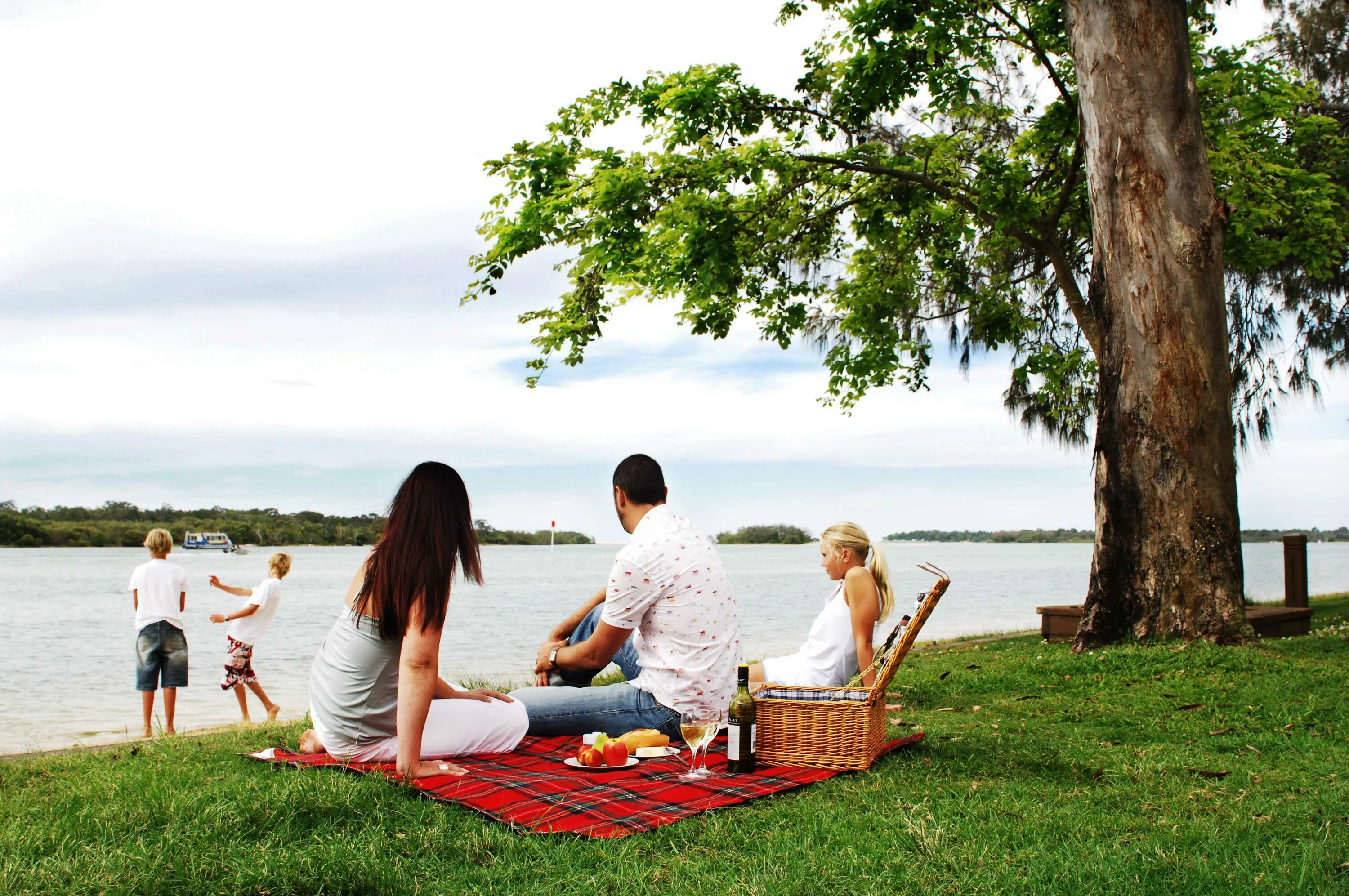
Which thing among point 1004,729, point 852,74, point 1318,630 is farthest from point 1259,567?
point 1004,729

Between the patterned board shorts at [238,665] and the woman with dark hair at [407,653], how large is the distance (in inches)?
191

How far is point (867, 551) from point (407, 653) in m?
2.63

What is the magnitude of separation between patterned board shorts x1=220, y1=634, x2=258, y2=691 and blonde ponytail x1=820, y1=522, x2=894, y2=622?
5667 millimetres

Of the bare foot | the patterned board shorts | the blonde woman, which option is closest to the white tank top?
the blonde woman

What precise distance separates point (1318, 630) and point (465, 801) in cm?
1034

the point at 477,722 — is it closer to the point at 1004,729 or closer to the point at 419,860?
the point at 419,860

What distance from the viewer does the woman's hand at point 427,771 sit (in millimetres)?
3570

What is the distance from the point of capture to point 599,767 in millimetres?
3924

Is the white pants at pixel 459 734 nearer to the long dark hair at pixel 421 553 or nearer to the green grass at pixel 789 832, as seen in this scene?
the green grass at pixel 789 832

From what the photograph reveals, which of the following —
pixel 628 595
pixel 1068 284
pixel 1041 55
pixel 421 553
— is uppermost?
pixel 1041 55

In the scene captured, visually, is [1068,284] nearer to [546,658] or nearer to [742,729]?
[546,658]

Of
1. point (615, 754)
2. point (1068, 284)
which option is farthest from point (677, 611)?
point (1068, 284)

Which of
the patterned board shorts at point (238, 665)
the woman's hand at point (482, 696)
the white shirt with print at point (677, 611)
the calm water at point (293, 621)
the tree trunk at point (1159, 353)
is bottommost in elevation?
the calm water at point (293, 621)

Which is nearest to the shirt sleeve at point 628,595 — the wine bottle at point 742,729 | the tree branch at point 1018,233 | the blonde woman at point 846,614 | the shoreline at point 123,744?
the wine bottle at point 742,729
